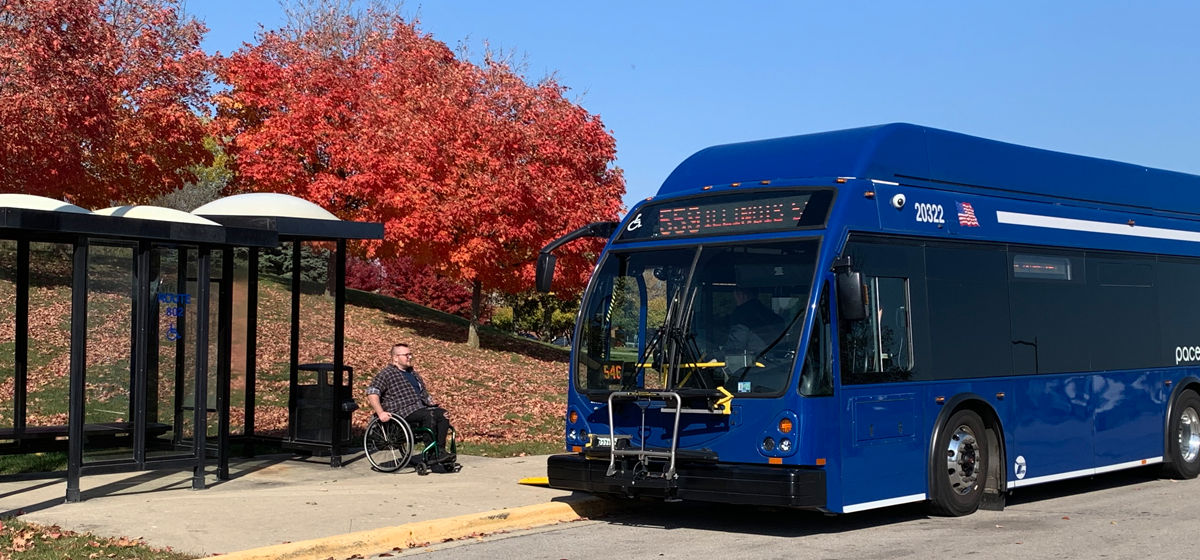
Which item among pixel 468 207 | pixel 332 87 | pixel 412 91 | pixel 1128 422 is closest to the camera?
pixel 1128 422

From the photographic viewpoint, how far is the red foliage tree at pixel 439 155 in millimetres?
30484

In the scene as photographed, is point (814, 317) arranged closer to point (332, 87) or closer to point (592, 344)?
point (592, 344)

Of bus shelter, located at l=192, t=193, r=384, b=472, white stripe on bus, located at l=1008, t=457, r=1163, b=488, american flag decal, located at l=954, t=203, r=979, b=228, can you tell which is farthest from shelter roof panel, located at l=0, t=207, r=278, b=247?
white stripe on bus, located at l=1008, t=457, r=1163, b=488

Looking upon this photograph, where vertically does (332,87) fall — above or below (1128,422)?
above

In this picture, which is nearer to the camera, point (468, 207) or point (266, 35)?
point (468, 207)

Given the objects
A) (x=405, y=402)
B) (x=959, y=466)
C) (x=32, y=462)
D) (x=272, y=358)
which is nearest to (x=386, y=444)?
(x=405, y=402)

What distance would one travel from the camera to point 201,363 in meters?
12.2

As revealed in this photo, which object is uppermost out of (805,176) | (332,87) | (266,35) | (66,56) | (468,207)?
(266,35)

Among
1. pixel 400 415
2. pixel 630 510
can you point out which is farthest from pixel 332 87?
pixel 630 510

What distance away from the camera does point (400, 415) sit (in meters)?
14.1

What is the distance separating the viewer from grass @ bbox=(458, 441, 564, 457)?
1648 centimetres

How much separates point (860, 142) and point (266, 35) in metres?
33.0

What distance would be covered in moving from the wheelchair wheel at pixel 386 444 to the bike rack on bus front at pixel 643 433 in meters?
4.12

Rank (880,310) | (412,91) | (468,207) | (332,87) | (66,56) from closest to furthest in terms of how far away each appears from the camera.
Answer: (880,310), (66,56), (468,207), (412,91), (332,87)
